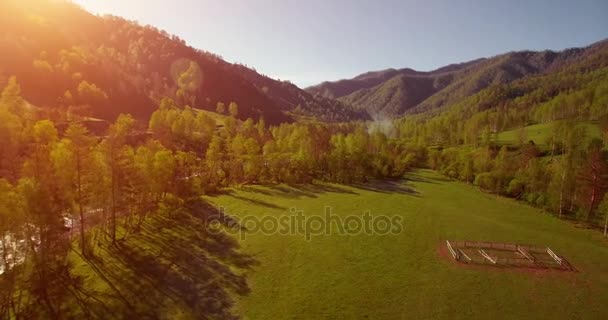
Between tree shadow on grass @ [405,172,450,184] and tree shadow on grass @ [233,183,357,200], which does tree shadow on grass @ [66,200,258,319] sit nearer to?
tree shadow on grass @ [233,183,357,200]

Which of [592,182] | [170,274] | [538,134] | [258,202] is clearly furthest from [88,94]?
[538,134]

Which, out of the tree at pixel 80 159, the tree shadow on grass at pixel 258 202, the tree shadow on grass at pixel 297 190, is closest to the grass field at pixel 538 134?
the tree shadow on grass at pixel 297 190

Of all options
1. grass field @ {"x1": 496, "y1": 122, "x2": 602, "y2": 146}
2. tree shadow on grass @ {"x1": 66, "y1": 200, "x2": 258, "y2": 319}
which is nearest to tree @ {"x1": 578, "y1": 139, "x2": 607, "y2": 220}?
grass field @ {"x1": 496, "y1": 122, "x2": 602, "y2": 146}

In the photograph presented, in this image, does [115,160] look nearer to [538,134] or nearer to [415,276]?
[415,276]

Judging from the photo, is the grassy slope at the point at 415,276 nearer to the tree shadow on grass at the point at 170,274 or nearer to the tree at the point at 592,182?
the tree shadow on grass at the point at 170,274

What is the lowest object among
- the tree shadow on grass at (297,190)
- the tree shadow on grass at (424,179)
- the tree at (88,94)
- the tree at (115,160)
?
the tree shadow on grass at (297,190)
